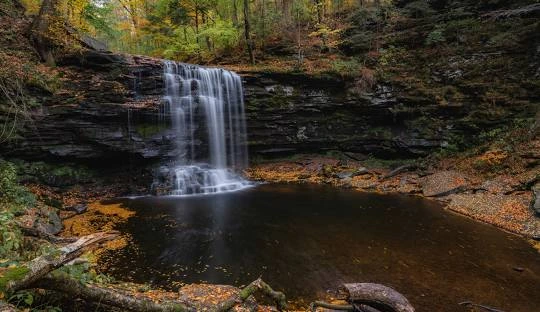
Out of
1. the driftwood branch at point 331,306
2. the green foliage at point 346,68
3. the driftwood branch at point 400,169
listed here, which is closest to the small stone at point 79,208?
the driftwood branch at point 331,306

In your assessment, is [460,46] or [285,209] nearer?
[285,209]

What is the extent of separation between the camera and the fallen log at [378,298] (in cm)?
510

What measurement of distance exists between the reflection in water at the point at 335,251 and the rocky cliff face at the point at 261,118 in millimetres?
4286

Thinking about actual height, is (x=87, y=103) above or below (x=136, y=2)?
below

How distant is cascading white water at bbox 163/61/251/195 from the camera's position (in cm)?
1656

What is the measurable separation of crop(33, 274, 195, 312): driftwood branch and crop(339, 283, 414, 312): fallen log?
3.11 meters

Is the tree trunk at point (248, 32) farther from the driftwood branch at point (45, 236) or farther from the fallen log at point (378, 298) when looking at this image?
the fallen log at point (378, 298)

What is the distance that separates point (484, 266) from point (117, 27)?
112ft

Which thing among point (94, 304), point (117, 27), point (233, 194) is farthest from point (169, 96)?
point (117, 27)

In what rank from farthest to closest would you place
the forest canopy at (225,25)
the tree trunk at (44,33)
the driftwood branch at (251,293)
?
the forest canopy at (225,25)
the tree trunk at (44,33)
the driftwood branch at (251,293)

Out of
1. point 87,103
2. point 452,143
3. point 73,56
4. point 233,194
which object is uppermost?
point 73,56

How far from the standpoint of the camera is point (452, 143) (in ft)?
54.9

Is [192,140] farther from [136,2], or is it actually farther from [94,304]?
[136,2]

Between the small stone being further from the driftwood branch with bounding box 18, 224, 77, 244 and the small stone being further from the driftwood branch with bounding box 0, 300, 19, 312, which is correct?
the driftwood branch with bounding box 0, 300, 19, 312
